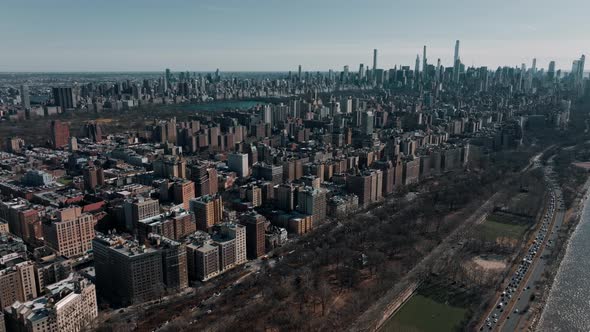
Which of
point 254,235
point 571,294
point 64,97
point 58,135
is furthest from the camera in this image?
point 64,97

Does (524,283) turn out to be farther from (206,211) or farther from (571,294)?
(206,211)

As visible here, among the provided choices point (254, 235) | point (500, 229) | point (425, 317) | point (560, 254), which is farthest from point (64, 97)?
point (560, 254)

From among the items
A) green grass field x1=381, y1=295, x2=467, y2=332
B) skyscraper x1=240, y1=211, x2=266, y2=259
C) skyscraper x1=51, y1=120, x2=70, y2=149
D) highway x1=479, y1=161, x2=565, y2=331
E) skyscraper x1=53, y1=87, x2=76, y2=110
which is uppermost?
skyscraper x1=53, y1=87, x2=76, y2=110

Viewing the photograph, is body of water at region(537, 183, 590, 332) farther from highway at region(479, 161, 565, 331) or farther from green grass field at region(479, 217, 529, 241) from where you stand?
green grass field at region(479, 217, 529, 241)

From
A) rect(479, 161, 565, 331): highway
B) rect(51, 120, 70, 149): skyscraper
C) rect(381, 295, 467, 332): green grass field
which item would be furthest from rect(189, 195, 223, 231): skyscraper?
rect(51, 120, 70, 149): skyscraper

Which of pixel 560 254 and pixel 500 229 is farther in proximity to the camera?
pixel 500 229
